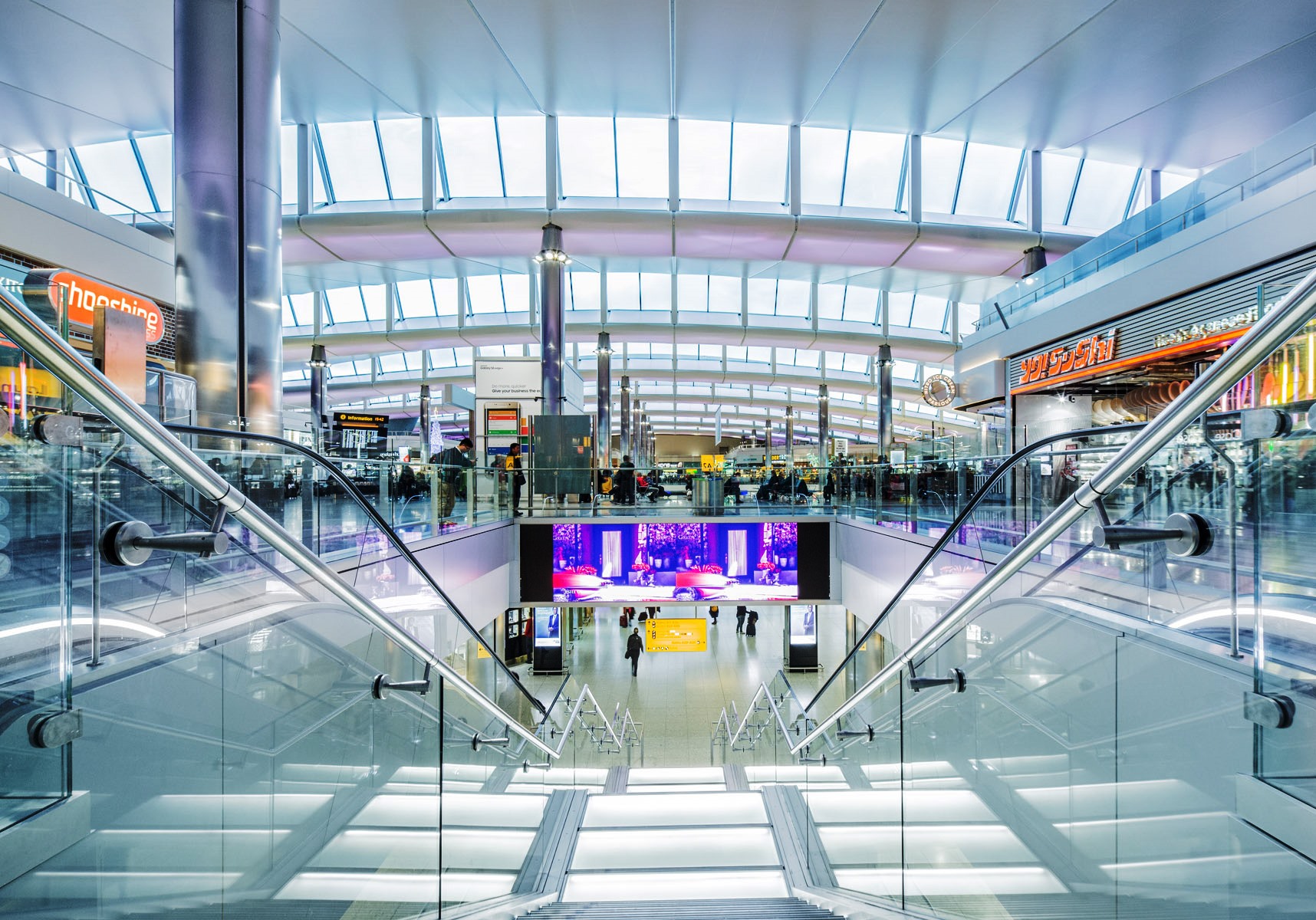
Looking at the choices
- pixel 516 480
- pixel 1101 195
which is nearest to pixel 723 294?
pixel 1101 195

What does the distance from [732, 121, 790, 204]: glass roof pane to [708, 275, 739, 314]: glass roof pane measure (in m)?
8.58

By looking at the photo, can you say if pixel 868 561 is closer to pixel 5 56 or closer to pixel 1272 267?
pixel 1272 267

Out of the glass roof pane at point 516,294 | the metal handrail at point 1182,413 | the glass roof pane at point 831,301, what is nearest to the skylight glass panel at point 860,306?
the glass roof pane at point 831,301

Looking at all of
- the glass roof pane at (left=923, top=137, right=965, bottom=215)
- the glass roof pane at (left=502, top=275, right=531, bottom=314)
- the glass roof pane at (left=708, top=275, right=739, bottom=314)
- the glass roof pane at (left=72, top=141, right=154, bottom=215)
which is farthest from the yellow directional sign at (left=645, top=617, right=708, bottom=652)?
the glass roof pane at (left=502, top=275, right=531, bottom=314)

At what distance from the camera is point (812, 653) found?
730 inches

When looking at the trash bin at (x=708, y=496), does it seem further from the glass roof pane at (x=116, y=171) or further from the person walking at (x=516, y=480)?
the glass roof pane at (x=116, y=171)

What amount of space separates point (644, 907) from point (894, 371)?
115ft

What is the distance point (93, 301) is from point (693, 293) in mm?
20590

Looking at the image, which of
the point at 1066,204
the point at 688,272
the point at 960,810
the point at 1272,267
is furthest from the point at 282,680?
the point at 1066,204

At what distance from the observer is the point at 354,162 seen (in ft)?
56.7

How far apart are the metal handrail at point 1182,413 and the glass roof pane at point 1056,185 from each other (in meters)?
19.1

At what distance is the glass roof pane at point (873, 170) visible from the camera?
17188 millimetres

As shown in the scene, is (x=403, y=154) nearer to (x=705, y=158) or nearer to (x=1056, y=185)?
(x=705, y=158)

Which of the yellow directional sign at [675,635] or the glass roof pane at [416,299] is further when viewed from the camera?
the glass roof pane at [416,299]
